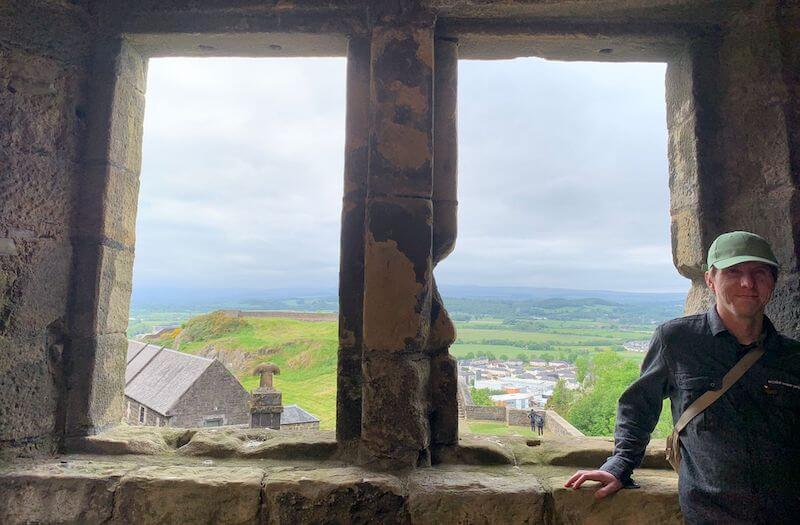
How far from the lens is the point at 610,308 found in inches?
169

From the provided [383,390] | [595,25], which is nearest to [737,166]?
[595,25]

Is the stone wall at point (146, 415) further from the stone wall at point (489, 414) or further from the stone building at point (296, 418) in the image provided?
the stone wall at point (489, 414)

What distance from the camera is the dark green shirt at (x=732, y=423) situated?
1.40 metres

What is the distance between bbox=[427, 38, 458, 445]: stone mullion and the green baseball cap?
1.03m

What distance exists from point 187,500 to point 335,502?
566mm

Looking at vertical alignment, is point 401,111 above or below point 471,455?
above

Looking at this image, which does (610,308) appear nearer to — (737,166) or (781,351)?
→ (737,166)

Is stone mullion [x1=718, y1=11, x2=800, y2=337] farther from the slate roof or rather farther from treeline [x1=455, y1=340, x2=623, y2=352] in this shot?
the slate roof

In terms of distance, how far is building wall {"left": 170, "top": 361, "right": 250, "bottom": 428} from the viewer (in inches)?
196

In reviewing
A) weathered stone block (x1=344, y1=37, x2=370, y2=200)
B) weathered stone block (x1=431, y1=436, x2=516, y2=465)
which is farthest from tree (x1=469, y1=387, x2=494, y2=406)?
weathered stone block (x1=344, y1=37, x2=370, y2=200)

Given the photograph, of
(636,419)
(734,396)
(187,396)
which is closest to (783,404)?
(734,396)

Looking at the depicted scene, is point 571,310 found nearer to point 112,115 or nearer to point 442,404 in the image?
point 442,404

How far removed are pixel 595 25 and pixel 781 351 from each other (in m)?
1.66

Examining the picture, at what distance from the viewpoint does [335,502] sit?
1.84 m
